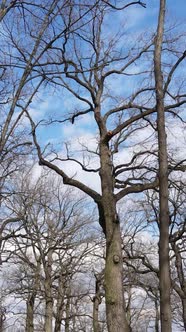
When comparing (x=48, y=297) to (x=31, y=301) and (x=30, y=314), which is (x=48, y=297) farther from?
(x=30, y=314)

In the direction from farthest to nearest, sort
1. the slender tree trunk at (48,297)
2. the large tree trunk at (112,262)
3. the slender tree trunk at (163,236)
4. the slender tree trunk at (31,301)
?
the slender tree trunk at (31,301) < the slender tree trunk at (48,297) < the large tree trunk at (112,262) < the slender tree trunk at (163,236)

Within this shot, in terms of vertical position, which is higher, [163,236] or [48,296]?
[48,296]

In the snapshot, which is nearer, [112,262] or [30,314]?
[112,262]

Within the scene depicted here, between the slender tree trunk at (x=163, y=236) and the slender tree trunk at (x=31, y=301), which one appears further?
the slender tree trunk at (x=31, y=301)

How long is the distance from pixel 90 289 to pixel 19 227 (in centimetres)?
1151

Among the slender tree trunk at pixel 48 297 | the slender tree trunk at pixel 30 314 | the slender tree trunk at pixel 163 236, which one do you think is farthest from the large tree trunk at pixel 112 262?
the slender tree trunk at pixel 30 314

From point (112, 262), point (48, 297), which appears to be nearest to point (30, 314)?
point (48, 297)

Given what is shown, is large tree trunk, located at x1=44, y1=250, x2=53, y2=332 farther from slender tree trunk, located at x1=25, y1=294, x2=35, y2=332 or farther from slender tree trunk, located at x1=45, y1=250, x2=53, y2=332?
slender tree trunk, located at x1=25, y1=294, x2=35, y2=332

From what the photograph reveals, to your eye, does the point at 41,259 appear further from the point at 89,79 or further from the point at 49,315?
the point at 89,79

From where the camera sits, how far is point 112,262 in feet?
37.6

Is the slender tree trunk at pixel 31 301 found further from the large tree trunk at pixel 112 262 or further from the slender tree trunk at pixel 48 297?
the large tree trunk at pixel 112 262

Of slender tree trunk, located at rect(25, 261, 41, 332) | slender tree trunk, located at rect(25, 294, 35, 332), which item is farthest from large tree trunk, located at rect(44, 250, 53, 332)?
slender tree trunk, located at rect(25, 294, 35, 332)

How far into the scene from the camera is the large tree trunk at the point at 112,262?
35.4 feet

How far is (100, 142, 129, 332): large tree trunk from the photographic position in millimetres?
10797
